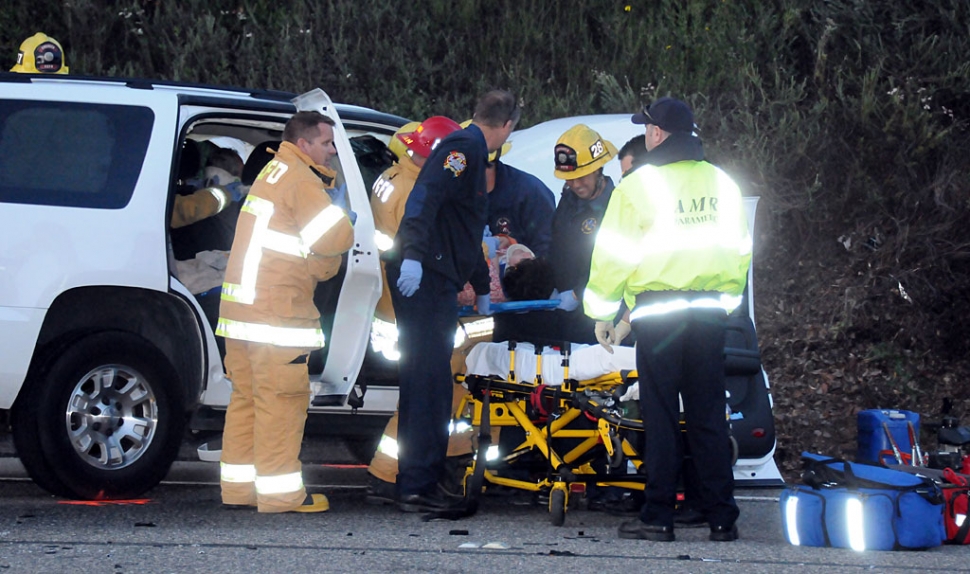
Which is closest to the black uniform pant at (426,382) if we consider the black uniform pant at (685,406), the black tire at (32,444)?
the black uniform pant at (685,406)

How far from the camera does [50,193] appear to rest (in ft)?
21.6

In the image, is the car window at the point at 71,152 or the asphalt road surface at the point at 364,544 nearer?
the asphalt road surface at the point at 364,544

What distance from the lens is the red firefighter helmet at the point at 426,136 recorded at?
7.08m

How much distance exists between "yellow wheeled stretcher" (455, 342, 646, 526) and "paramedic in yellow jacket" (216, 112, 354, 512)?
81 cm

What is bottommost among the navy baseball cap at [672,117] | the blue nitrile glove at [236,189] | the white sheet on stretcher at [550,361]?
the white sheet on stretcher at [550,361]

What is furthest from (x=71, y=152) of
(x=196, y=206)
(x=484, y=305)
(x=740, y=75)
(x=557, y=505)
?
(x=740, y=75)

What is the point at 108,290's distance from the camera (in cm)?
677

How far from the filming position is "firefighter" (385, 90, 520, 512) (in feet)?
21.9

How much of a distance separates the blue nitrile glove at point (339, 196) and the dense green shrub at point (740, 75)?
16.8ft

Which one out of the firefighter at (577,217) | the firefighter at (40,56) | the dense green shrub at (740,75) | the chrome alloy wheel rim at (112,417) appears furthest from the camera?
the dense green shrub at (740,75)

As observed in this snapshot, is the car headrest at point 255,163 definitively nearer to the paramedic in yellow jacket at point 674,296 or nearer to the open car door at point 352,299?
the open car door at point 352,299

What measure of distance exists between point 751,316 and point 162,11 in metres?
8.60

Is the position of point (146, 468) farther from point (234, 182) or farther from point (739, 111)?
point (739, 111)

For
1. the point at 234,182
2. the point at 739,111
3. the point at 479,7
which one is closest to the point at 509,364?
the point at 234,182
